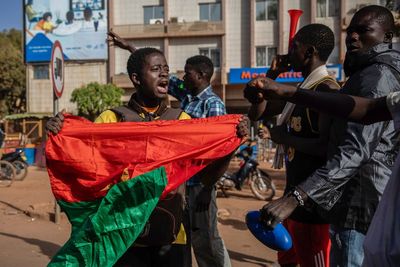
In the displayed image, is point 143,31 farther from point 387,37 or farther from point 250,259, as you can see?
point 387,37

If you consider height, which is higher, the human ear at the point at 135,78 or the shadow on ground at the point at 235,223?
the human ear at the point at 135,78

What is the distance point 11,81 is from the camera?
113 ft

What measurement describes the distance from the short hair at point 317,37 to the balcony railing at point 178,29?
25.2 meters

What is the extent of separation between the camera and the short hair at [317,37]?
3139mm

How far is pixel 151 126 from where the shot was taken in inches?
109

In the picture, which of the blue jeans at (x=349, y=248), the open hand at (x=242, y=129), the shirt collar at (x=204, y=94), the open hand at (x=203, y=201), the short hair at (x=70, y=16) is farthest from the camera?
the short hair at (x=70, y=16)

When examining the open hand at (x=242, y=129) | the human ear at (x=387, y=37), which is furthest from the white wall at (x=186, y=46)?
the human ear at (x=387, y=37)

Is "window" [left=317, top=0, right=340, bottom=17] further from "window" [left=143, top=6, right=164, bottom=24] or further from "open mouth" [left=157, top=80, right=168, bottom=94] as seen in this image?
"open mouth" [left=157, top=80, right=168, bottom=94]

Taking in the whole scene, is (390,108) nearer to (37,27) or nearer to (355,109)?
(355,109)

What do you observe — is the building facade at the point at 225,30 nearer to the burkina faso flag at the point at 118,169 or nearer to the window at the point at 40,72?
the window at the point at 40,72

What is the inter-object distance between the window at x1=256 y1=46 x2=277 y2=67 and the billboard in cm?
918

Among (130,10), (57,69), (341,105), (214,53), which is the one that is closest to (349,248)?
(341,105)

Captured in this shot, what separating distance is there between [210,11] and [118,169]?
27.2 meters

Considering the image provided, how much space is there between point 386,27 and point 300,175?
101 cm
